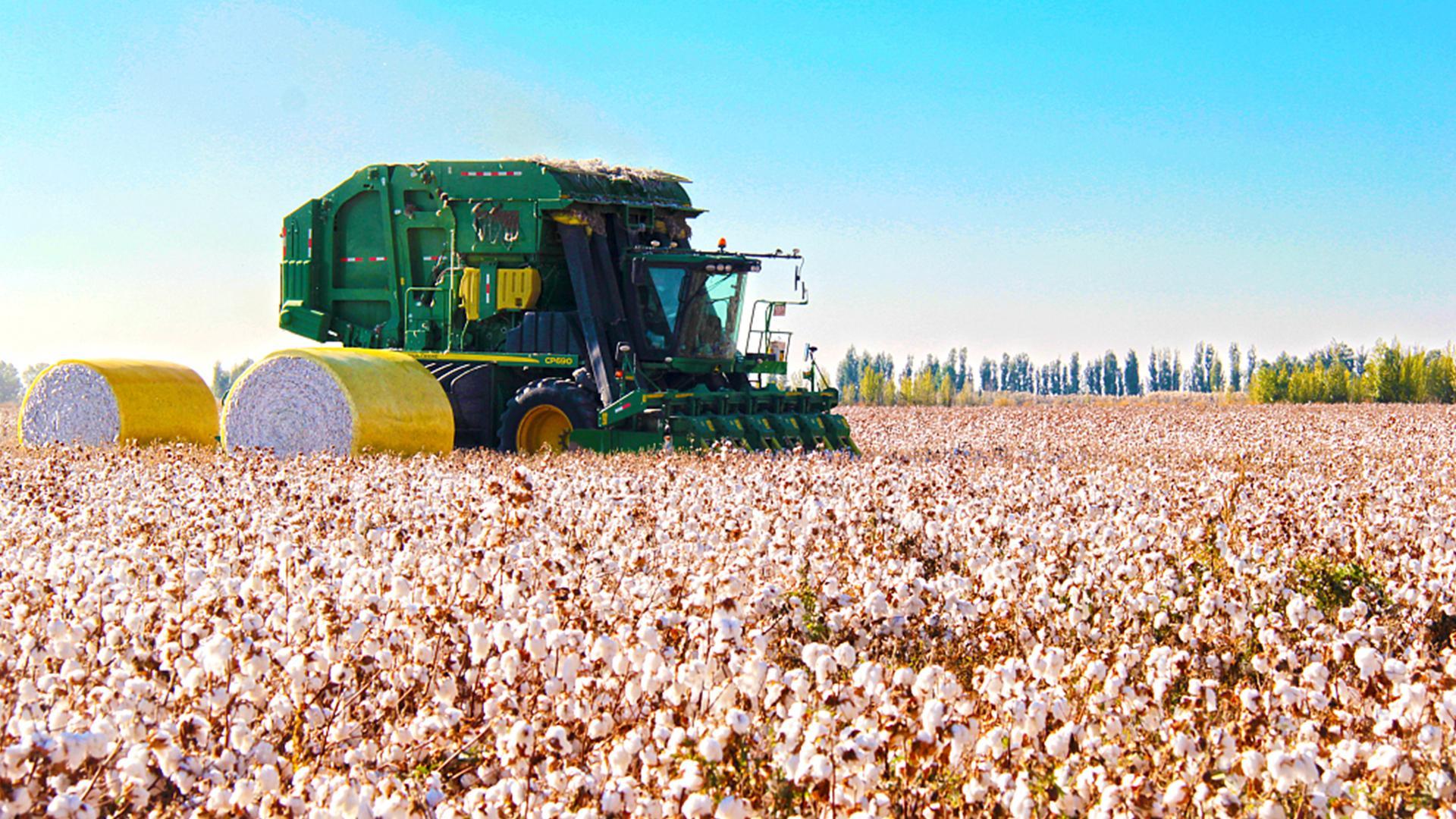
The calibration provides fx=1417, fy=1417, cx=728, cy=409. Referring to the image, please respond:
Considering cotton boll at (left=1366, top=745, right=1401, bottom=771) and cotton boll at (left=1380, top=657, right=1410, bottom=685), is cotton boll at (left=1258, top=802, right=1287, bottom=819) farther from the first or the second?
cotton boll at (left=1380, top=657, right=1410, bottom=685)

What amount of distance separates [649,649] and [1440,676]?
288cm

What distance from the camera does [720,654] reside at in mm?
4914

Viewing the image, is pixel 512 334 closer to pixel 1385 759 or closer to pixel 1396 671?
pixel 1396 671

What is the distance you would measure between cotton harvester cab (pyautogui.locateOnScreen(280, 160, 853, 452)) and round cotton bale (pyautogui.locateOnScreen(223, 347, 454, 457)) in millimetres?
1322

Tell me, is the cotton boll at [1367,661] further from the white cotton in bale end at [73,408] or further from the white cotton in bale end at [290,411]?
the white cotton in bale end at [73,408]

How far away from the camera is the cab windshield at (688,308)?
59.5ft

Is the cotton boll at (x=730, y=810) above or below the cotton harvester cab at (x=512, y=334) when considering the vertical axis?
below

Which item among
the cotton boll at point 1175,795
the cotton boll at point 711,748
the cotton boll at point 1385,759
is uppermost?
the cotton boll at point 711,748

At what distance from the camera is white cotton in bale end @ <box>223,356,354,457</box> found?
15.5 m

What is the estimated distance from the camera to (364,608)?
5543mm

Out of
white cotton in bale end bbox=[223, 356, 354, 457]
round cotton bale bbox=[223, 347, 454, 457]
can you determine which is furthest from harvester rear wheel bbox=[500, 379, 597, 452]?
white cotton in bale end bbox=[223, 356, 354, 457]

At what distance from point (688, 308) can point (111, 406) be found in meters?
7.35

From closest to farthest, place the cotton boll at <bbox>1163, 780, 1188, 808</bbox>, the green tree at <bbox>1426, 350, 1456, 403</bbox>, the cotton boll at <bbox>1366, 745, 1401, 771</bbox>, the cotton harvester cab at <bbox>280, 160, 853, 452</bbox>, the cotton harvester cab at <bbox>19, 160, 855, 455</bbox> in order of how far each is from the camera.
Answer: the cotton boll at <bbox>1163, 780, 1188, 808</bbox>, the cotton boll at <bbox>1366, 745, 1401, 771</bbox>, the cotton harvester cab at <bbox>19, 160, 855, 455</bbox>, the cotton harvester cab at <bbox>280, 160, 853, 452</bbox>, the green tree at <bbox>1426, 350, 1456, 403</bbox>

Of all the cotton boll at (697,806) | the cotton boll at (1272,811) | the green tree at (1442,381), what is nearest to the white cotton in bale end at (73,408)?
the cotton boll at (697,806)
